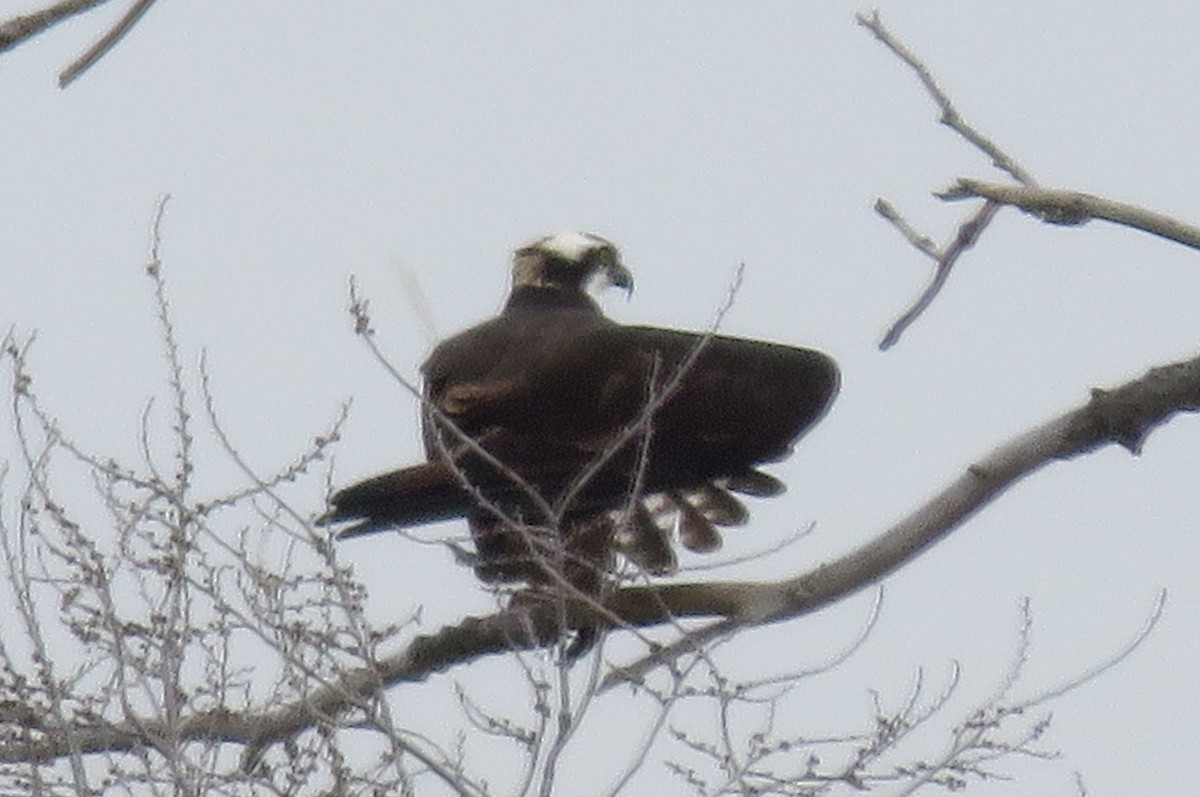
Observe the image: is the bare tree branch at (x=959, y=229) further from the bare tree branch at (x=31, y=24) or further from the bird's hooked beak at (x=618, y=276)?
the bird's hooked beak at (x=618, y=276)

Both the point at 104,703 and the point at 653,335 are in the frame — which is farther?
the point at 104,703

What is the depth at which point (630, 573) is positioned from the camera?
203 inches

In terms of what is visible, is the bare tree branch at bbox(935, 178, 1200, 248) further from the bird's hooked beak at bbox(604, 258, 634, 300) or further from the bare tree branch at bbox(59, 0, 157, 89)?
the bird's hooked beak at bbox(604, 258, 634, 300)

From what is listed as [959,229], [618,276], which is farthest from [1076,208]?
[618,276]

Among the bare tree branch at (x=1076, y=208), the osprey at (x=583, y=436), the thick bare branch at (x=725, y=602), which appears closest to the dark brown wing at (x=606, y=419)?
the osprey at (x=583, y=436)

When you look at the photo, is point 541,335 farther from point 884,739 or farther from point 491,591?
point 884,739

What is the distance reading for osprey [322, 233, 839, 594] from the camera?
4613mm

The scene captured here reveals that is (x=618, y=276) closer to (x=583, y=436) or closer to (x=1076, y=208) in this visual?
(x=583, y=436)

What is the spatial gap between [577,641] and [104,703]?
1273mm

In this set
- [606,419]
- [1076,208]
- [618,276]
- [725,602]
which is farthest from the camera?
[618,276]

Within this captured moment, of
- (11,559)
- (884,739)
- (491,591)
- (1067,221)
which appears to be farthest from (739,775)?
(1067,221)

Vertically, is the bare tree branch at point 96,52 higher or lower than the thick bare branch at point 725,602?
lower

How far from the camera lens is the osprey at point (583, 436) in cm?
461

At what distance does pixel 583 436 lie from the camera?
5.05 metres
